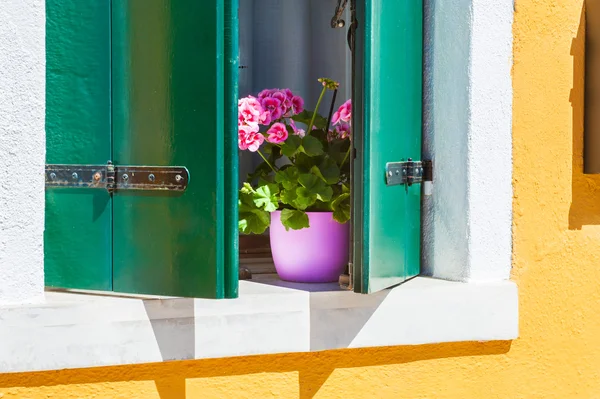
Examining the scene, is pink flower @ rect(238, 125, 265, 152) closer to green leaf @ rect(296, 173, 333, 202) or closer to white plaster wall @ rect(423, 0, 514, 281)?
green leaf @ rect(296, 173, 333, 202)

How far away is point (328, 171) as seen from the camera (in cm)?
273

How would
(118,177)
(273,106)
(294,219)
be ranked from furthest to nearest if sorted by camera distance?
1. (273,106)
2. (294,219)
3. (118,177)

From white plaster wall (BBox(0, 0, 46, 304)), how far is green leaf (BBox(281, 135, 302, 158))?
84 cm

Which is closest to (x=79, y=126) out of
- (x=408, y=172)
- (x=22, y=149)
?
(x=22, y=149)

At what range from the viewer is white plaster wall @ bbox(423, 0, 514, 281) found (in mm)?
2775

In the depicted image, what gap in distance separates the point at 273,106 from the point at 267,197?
35 cm

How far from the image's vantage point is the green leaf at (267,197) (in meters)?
2.70

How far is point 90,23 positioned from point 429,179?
1348 mm

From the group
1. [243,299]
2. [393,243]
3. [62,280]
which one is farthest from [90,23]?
[393,243]

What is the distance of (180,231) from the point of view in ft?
7.68

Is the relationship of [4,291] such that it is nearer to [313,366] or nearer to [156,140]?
[156,140]

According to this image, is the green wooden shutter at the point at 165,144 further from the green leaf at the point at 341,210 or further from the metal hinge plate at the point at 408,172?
the metal hinge plate at the point at 408,172

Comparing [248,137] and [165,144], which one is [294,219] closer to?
[248,137]

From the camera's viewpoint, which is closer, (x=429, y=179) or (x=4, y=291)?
(x=4, y=291)
